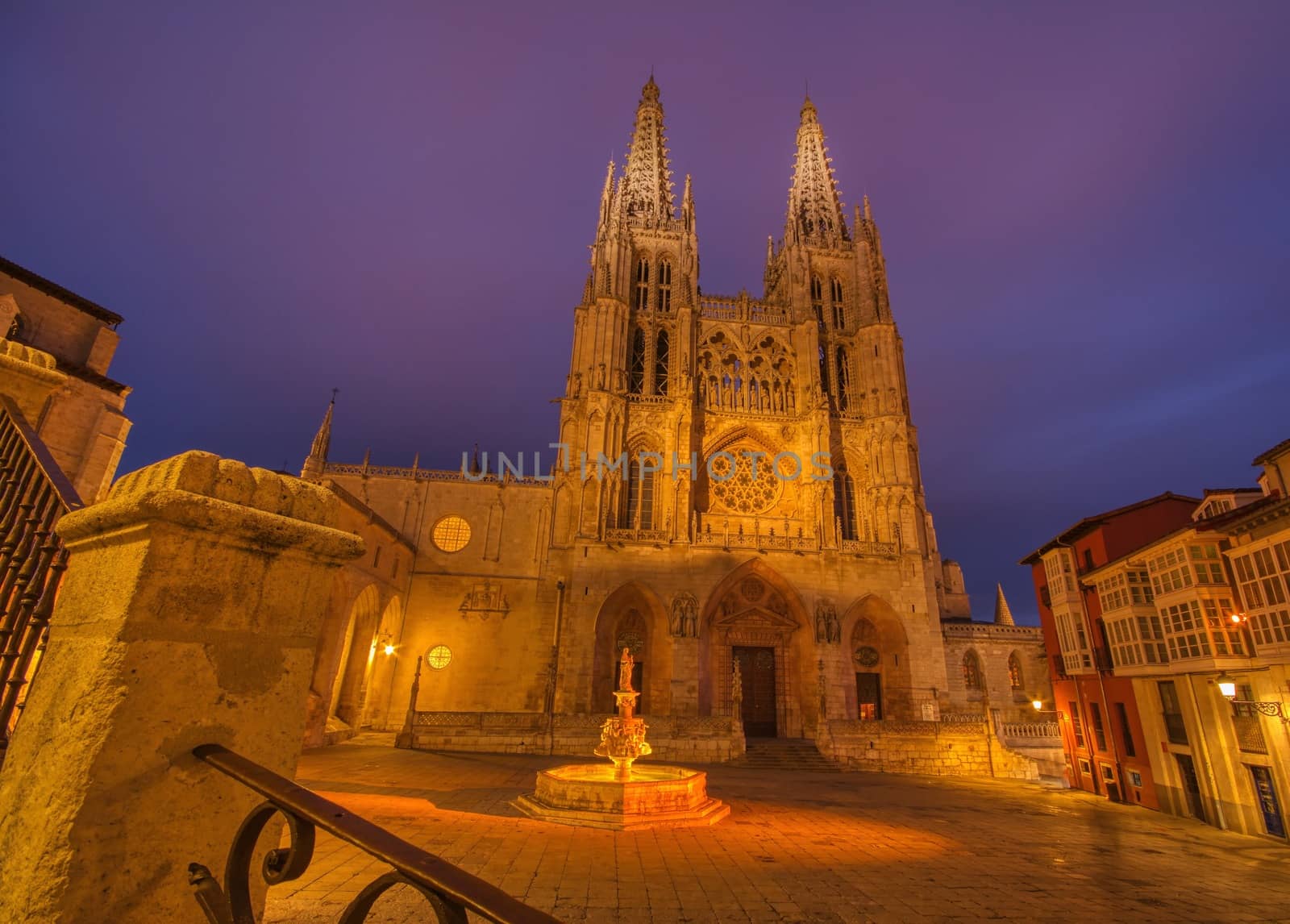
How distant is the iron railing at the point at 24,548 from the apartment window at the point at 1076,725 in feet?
79.2

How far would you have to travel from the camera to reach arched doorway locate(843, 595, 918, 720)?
2434cm

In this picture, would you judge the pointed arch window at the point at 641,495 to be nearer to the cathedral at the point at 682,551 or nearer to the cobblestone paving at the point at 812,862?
the cathedral at the point at 682,551

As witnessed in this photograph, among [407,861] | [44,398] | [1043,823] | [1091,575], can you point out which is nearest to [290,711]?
[407,861]

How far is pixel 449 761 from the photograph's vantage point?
16.4 m

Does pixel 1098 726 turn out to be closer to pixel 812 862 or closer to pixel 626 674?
pixel 626 674

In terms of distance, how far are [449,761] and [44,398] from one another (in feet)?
49.1

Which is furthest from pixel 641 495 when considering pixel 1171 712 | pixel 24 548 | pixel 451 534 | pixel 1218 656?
pixel 24 548

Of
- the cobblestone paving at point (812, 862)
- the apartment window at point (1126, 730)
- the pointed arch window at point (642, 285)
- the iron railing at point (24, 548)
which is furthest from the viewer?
the pointed arch window at point (642, 285)

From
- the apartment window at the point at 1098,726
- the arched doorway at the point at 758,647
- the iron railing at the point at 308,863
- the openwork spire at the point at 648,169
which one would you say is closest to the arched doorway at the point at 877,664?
the arched doorway at the point at 758,647

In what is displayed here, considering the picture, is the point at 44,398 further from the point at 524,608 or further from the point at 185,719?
the point at 524,608

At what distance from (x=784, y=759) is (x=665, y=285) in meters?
22.9

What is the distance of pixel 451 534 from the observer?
28.3 metres

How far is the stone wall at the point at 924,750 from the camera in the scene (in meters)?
20.5

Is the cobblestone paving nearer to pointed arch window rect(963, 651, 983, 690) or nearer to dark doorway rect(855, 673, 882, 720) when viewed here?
dark doorway rect(855, 673, 882, 720)
